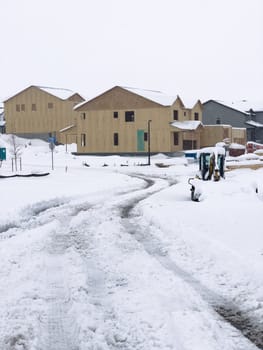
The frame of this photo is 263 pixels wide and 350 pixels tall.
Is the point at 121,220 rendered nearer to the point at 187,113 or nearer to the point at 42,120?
the point at 187,113

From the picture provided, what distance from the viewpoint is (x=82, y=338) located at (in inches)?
224

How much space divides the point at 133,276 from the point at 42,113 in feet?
225

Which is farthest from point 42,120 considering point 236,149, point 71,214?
point 71,214

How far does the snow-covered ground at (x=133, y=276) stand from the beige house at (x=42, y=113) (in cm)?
5646

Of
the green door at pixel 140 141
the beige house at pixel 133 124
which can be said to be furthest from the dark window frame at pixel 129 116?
the green door at pixel 140 141

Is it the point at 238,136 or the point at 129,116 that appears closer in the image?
the point at 129,116

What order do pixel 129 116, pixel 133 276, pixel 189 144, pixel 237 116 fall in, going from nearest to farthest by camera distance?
1. pixel 133 276
2. pixel 129 116
3. pixel 189 144
4. pixel 237 116

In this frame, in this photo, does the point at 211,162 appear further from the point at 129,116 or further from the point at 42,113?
the point at 42,113

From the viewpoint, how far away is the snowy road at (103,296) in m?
5.64

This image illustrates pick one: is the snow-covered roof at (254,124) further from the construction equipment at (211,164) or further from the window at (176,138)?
the construction equipment at (211,164)

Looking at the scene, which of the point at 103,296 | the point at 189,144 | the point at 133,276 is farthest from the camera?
the point at 189,144

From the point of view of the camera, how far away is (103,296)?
7.36 m

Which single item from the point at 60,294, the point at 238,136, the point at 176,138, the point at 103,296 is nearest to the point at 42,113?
the point at 176,138

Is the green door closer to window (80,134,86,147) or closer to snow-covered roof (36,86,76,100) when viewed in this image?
window (80,134,86,147)
